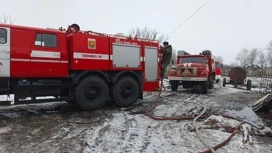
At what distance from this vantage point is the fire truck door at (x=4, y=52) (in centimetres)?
802

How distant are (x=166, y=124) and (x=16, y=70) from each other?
14.7 ft

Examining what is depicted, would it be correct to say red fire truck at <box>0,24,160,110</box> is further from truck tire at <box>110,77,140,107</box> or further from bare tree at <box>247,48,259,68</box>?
bare tree at <box>247,48,259,68</box>

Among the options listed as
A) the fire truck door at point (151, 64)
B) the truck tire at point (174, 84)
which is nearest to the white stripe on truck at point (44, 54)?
the fire truck door at point (151, 64)

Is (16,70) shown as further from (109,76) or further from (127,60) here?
Answer: (127,60)

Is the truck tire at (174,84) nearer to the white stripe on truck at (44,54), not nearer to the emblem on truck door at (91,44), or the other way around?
the emblem on truck door at (91,44)

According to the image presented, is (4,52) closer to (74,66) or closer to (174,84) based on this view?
(74,66)

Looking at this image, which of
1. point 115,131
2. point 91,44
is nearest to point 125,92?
point 91,44

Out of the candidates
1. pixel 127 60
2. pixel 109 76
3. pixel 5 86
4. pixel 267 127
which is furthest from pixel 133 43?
pixel 267 127

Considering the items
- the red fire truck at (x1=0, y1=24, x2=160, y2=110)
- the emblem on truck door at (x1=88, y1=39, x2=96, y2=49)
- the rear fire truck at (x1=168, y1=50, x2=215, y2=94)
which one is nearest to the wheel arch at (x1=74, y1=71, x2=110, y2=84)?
the red fire truck at (x1=0, y1=24, x2=160, y2=110)

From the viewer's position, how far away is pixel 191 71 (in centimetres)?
1647

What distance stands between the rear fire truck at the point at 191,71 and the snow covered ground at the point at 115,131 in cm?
615

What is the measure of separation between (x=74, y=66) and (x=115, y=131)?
3.10 metres

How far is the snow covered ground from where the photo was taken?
19.1 ft

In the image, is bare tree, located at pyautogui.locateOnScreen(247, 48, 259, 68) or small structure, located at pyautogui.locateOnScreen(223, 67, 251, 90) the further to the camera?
bare tree, located at pyautogui.locateOnScreen(247, 48, 259, 68)
